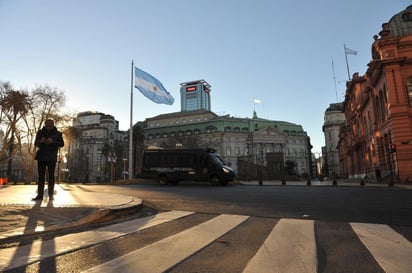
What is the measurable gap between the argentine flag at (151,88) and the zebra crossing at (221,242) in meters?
24.5

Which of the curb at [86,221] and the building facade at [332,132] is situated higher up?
the building facade at [332,132]

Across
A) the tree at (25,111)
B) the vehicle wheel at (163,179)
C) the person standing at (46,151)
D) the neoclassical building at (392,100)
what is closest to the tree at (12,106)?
the tree at (25,111)

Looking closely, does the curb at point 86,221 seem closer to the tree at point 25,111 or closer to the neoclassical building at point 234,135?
the tree at point 25,111

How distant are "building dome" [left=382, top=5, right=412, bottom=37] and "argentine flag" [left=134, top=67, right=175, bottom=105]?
25.1 metres

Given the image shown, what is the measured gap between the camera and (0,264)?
286cm

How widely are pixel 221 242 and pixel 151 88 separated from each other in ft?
88.1

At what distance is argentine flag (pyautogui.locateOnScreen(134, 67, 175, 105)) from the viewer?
2830 centimetres

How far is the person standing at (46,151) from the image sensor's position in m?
7.56

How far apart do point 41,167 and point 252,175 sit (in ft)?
111

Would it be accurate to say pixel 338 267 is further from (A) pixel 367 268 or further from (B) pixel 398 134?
(B) pixel 398 134

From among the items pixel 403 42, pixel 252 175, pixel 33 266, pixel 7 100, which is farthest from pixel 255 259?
pixel 7 100

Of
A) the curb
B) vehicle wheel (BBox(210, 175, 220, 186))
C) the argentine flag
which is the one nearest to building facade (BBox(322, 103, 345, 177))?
the argentine flag

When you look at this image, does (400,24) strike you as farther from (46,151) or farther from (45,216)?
(45,216)

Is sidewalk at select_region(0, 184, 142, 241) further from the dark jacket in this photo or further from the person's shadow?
the dark jacket
